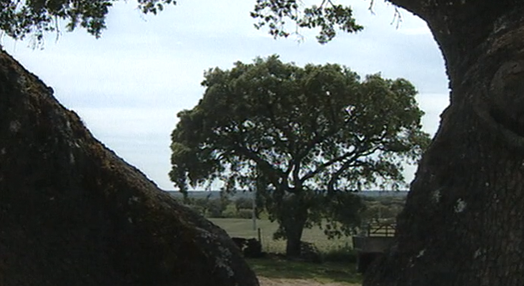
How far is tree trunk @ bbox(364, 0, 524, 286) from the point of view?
2504mm

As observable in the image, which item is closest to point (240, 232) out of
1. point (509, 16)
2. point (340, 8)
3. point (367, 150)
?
point (367, 150)

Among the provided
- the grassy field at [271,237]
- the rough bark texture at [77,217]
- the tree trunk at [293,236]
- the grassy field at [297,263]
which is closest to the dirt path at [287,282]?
the grassy field at [297,263]

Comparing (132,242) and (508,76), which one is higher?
(508,76)

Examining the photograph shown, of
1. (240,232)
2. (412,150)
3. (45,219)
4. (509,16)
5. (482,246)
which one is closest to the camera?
(45,219)

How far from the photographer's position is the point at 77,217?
238 centimetres

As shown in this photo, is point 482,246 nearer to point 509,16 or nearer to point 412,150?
point 509,16

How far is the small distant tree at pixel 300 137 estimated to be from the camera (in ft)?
72.4

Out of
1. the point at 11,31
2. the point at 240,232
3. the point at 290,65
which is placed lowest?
the point at 240,232

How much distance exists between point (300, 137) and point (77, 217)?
20368 mm

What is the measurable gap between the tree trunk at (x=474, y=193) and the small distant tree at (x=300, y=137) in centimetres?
1922

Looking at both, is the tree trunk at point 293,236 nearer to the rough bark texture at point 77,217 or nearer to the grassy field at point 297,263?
the grassy field at point 297,263

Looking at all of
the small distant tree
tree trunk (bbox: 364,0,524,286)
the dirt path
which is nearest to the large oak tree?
tree trunk (bbox: 364,0,524,286)

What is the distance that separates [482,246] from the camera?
98.8 inches

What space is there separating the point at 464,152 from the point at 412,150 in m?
19.9
